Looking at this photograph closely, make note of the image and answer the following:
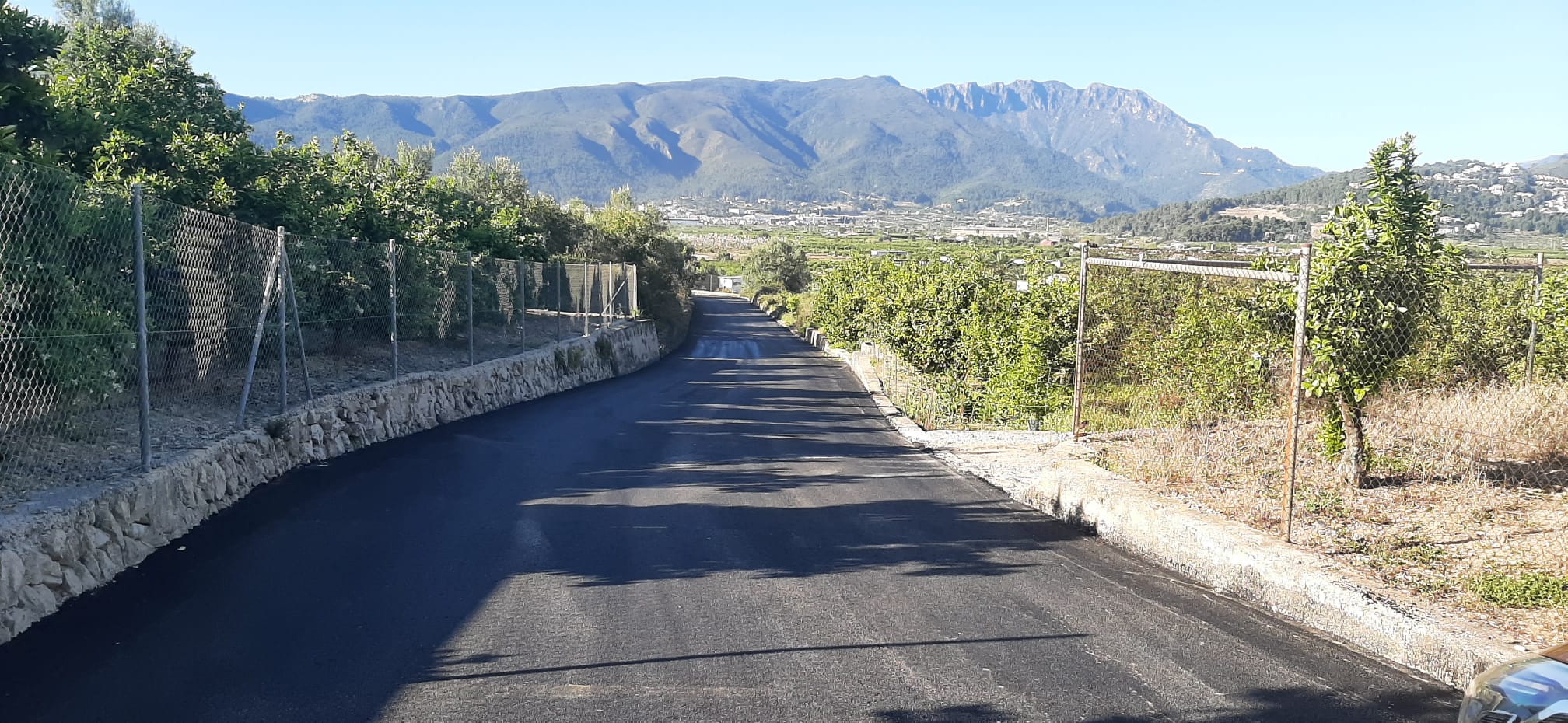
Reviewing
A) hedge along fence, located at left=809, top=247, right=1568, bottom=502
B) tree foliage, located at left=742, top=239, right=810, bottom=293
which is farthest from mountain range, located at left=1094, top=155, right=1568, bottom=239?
tree foliage, located at left=742, top=239, right=810, bottom=293

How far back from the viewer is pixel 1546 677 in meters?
3.72

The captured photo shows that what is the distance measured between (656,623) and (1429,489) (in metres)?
6.64

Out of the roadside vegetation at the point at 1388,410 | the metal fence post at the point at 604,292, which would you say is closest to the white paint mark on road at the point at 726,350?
the metal fence post at the point at 604,292

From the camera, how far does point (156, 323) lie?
970cm

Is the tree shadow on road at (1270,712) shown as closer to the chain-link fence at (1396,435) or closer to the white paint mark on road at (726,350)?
the chain-link fence at (1396,435)

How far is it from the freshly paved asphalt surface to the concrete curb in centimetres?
18

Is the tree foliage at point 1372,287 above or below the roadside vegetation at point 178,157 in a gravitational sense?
below

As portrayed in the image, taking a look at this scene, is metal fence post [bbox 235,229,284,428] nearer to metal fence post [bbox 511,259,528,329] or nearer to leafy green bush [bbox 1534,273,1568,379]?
metal fence post [bbox 511,259,528,329]

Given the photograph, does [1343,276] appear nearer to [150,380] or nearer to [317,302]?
[150,380]

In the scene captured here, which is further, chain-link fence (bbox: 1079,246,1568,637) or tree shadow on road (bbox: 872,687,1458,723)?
chain-link fence (bbox: 1079,246,1568,637)

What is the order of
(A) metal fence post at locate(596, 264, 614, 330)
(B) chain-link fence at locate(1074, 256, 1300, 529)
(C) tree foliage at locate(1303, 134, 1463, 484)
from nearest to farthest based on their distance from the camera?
(C) tree foliage at locate(1303, 134, 1463, 484), (B) chain-link fence at locate(1074, 256, 1300, 529), (A) metal fence post at locate(596, 264, 614, 330)

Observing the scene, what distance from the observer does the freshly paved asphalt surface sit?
477 cm

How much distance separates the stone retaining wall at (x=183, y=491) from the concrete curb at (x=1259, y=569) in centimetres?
729

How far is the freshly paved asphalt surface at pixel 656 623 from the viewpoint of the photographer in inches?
188
